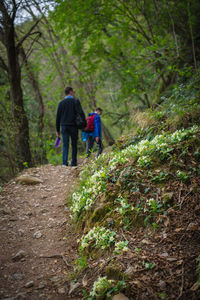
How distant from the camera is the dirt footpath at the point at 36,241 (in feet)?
7.59

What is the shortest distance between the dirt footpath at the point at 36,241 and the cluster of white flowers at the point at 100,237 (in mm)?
313

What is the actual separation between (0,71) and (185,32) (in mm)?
9034

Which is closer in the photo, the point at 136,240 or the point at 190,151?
the point at 136,240

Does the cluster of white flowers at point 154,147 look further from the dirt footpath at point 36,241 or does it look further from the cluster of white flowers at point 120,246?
the dirt footpath at point 36,241

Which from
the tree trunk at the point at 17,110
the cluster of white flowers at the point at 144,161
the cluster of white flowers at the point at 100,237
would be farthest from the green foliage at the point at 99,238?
the tree trunk at the point at 17,110

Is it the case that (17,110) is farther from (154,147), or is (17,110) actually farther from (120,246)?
(120,246)

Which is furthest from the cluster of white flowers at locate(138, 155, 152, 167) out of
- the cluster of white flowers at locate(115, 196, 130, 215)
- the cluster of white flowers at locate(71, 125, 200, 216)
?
the cluster of white flowers at locate(115, 196, 130, 215)

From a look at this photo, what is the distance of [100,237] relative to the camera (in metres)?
2.67

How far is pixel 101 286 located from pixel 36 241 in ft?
5.47

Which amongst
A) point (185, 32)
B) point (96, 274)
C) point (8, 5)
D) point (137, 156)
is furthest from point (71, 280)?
point (185, 32)

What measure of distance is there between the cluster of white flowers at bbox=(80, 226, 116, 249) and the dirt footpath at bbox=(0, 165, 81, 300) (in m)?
0.31

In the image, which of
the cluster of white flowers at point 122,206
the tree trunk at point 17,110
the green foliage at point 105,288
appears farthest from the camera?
the tree trunk at point 17,110

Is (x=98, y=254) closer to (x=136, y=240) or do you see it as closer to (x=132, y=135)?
(x=136, y=240)

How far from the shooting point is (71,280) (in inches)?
94.0
